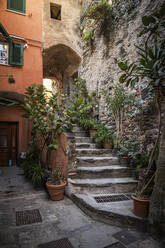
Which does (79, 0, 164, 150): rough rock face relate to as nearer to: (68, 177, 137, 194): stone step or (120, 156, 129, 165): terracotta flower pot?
(120, 156, 129, 165): terracotta flower pot

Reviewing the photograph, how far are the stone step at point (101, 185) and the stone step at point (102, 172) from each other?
0.43 ft

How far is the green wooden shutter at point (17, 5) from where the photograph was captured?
24.0ft

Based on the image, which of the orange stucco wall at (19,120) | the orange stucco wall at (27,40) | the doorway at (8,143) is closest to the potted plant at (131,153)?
the orange stucco wall at (19,120)

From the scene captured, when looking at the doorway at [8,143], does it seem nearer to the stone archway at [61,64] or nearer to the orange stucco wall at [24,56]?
the orange stucco wall at [24,56]

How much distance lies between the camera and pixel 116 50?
19.3 feet

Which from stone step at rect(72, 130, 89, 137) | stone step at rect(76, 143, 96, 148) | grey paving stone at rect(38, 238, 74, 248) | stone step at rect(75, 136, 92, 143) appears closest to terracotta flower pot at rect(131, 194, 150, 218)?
grey paving stone at rect(38, 238, 74, 248)

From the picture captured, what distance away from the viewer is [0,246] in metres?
2.14

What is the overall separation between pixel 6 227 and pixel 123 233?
1.74 meters

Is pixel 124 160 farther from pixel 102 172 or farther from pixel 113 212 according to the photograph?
pixel 113 212

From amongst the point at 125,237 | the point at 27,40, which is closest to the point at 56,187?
the point at 125,237

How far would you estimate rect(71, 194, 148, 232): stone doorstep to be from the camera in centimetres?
257

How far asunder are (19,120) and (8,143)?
1185 millimetres

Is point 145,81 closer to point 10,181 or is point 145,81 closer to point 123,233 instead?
point 123,233

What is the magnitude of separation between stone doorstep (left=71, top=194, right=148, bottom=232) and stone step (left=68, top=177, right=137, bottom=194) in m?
0.32
